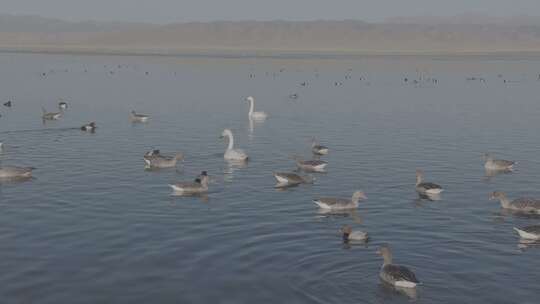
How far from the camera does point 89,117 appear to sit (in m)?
54.1

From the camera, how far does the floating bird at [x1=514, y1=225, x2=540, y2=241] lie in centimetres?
2238

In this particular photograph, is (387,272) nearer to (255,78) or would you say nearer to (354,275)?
(354,275)

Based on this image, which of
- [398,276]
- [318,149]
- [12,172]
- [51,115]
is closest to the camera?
[398,276]

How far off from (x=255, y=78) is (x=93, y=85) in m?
24.8

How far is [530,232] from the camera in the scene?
22391 millimetres

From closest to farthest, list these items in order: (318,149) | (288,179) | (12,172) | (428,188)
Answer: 1. (428,188)
2. (288,179)
3. (12,172)
4. (318,149)

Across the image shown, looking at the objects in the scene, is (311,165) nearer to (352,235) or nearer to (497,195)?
(497,195)

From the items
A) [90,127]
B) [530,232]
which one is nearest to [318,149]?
[90,127]

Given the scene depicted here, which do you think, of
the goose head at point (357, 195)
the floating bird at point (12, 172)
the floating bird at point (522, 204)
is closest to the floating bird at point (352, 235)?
the goose head at point (357, 195)

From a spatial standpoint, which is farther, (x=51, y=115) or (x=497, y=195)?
(x=51, y=115)

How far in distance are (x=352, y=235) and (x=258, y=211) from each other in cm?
493

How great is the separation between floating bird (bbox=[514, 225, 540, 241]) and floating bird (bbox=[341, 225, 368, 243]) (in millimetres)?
4860

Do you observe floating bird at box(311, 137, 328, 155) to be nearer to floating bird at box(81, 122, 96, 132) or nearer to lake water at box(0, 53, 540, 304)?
lake water at box(0, 53, 540, 304)

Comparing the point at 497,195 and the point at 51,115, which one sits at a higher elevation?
the point at 51,115
